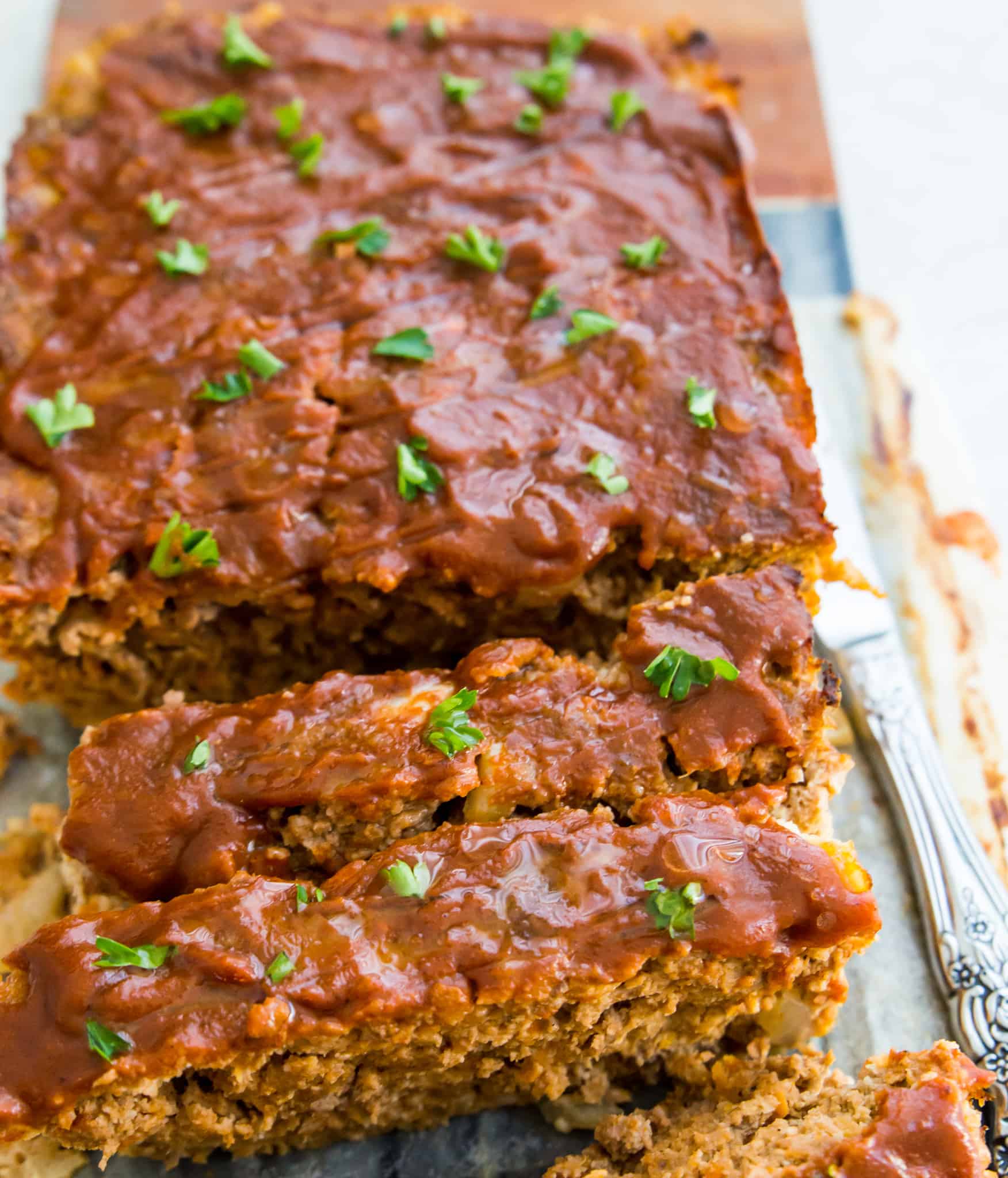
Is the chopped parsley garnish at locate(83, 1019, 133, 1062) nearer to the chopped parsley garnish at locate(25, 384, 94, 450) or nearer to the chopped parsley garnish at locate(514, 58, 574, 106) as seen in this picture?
the chopped parsley garnish at locate(25, 384, 94, 450)

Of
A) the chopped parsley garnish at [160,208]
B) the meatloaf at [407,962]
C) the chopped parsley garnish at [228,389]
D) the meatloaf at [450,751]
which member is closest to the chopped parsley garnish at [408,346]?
the chopped parsley garnish at [228,389]

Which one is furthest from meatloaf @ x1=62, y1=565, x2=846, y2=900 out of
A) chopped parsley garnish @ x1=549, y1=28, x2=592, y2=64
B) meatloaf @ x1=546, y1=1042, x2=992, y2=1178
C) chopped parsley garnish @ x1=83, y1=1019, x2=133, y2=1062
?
chopped parsley garnish @ x1=549, y1=28, x2=592, y2=64

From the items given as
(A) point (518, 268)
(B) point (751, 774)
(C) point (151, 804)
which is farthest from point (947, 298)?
(C) point (151, 804)

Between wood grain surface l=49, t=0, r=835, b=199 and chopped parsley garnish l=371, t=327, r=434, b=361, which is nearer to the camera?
chopped parsley garnish l=371, t=327, r=434, b=361

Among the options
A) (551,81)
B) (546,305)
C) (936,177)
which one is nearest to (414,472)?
(546,305)

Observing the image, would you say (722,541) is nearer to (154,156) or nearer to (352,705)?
(352,705)

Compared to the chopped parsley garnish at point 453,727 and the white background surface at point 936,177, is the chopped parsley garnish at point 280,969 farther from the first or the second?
the white background surface at point 936,177

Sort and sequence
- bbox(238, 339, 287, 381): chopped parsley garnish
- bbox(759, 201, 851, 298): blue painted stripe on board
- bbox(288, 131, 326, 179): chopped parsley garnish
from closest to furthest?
bbox(238, 339, 287, 381): chopped parsley garnish, bbox(288, 131, 326, 179): chopped parsley garnish, bbox(759, 201, 851, 298): blue painted stripe on board
